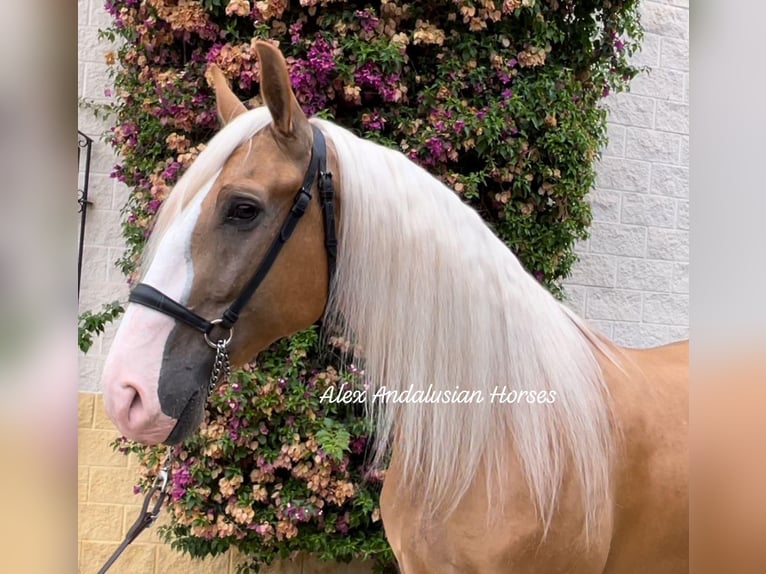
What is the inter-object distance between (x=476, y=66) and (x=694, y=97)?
6.22 feet

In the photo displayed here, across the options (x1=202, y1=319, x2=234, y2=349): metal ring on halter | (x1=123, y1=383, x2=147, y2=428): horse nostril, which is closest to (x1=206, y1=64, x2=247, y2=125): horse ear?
(x1=202, y1=319, x2=234, y2=349): metal ring on halter

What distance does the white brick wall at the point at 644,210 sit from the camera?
2.77 meters

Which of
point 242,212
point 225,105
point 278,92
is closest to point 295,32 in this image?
point 225,105

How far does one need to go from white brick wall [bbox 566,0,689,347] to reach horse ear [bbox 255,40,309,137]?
1974 mm

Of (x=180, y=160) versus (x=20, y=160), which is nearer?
(x=20, y=160)

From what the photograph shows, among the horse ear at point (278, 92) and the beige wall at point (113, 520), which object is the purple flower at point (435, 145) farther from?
the beige wall at point (113, 520)

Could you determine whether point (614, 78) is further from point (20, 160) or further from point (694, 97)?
point (20, 160)

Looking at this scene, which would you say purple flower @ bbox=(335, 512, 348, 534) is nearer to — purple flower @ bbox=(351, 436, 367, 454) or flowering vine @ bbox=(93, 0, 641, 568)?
flowering vine @ bbox=(93, 0, 641, 568)

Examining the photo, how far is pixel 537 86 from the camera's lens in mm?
2189

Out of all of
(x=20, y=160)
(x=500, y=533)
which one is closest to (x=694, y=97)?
(x=20, y=160)

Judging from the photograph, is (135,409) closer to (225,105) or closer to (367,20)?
(225,105)

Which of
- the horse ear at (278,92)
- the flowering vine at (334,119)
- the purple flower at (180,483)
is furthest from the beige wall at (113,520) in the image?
the horse ear at (278,92)

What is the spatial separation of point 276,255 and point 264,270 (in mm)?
35

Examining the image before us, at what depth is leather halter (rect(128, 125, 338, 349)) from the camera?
3.29ft
